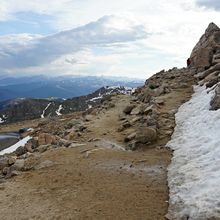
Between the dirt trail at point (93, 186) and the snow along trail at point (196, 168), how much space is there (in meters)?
0.67

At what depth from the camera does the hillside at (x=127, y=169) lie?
16172 mm

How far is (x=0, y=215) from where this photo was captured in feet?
57.6

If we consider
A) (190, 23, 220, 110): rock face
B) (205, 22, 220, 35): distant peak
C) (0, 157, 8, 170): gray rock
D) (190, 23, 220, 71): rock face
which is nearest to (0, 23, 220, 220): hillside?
(0, 157, 8, 170): gray rock

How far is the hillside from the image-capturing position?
53.1 ft

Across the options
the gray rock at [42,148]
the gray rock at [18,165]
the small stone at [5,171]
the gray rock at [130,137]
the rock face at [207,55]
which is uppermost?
the rock face at [207,55]

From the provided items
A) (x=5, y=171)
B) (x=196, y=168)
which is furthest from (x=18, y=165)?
(x=196, y=168)

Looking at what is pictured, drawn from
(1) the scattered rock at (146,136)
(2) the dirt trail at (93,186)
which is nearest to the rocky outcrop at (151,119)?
(1) the scattered rock at (146,136)

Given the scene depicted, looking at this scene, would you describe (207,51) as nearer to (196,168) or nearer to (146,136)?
(146,136)

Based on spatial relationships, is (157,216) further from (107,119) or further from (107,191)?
(107,119)

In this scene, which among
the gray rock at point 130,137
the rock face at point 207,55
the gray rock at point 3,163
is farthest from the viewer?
the rock face at point 207,55

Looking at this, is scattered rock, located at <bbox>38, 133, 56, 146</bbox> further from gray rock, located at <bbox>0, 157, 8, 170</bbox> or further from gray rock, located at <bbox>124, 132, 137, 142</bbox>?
gray rock, located at <bbox>124, 132, 137, 142</bbox>

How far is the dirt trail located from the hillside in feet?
0.14

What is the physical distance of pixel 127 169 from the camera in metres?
21.4

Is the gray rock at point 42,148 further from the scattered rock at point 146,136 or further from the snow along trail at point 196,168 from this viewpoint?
the snow along trail at point 196,168
